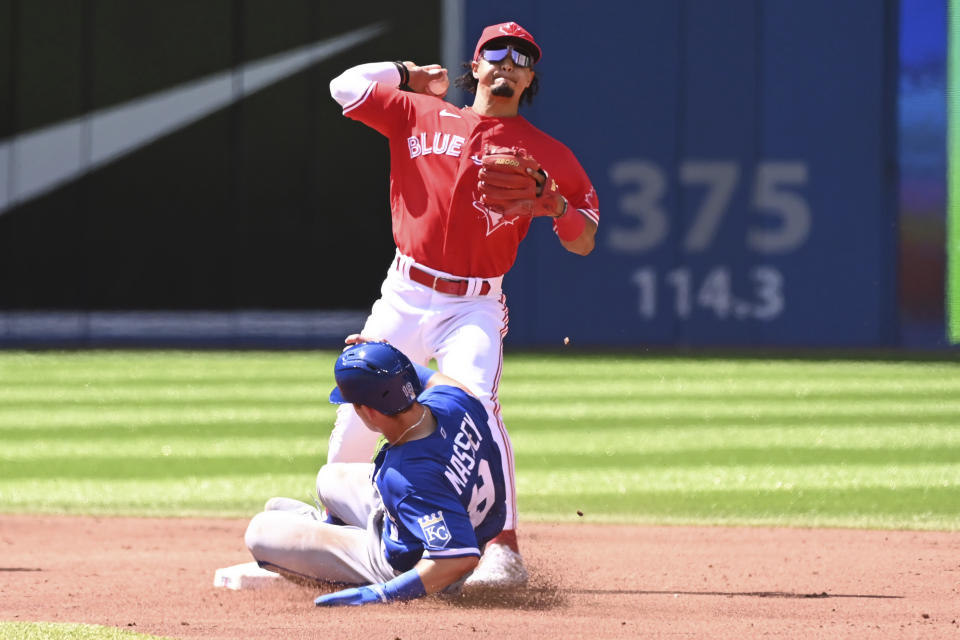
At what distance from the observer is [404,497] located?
16.0ft

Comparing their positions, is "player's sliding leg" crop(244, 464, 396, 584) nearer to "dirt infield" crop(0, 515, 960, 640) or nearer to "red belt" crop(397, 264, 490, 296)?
"dirt infield" crop(0, 515, 960, 640)

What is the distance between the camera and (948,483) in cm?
884

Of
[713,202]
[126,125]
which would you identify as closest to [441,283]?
[713,202]

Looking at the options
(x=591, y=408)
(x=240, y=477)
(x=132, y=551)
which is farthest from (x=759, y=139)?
(x=132, y=551)

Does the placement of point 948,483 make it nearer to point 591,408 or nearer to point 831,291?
point 591,408

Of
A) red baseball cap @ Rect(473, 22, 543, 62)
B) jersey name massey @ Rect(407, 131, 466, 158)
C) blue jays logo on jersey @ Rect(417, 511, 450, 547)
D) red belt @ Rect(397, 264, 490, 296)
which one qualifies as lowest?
blue jays logo on jersey @ Rect(417, 511, 450, 547)

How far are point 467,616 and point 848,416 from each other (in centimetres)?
731

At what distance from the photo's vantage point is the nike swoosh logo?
17828 mm

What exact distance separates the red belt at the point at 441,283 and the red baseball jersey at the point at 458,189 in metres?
0.04

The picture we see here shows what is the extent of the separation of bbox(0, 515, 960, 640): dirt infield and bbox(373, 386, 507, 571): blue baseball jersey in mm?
249

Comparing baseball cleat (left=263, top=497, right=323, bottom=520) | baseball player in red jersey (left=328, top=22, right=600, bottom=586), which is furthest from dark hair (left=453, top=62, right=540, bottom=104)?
baseball cleat (left=263, top=497, right=323, bottom=520)

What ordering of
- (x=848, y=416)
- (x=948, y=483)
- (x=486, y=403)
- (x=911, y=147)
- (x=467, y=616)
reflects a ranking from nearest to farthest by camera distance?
(x=467, y=616), (x=486, y=403), (x=948, y=483), (x=848, y=416), (x=911, y=147)

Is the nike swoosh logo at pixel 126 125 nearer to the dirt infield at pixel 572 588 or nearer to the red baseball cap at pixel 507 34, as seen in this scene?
the dirt infield at pixel 572 588

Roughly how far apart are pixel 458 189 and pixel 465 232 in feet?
0.56
